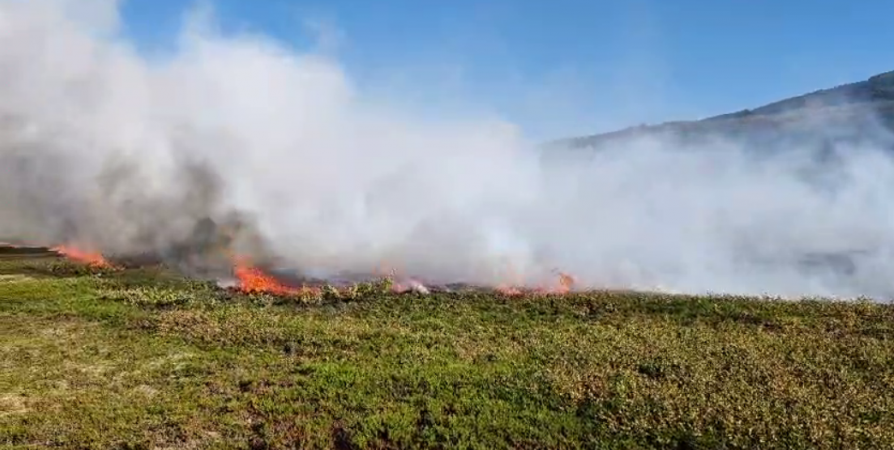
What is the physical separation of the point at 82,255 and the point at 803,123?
148 metres

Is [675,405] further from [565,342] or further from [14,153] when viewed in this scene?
[14,153]

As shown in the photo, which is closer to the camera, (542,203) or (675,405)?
(675,405)

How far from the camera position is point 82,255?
48875 millimetres

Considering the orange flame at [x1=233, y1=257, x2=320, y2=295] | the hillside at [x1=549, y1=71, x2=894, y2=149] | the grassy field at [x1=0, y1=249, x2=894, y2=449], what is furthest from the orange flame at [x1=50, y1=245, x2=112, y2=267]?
the hillside at [x1=549, y1=71, x2=894, y2=149]

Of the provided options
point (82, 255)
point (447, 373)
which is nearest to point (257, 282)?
point (447, 373)

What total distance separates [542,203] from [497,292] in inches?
938

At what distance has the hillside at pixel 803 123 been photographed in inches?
5128

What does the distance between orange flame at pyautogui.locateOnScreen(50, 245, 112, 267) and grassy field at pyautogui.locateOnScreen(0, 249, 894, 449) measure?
1164cm

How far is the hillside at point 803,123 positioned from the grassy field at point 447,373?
106194mm

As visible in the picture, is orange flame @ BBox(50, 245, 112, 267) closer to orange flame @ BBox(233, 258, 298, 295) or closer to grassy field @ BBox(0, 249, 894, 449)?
orange flame @ BBox(233, 258, 298, 295)

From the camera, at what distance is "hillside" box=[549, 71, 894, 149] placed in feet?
427

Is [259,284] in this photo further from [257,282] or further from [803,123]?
[803,123]

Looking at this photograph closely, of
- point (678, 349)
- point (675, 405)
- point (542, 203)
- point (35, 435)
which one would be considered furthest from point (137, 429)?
point (542, 203)

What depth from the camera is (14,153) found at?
52562 millimetres
